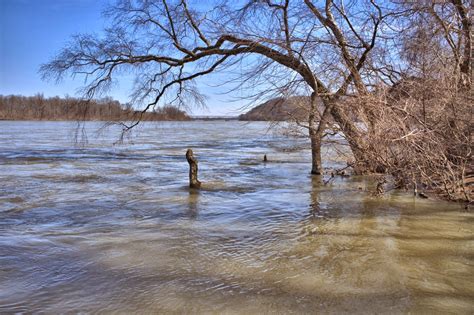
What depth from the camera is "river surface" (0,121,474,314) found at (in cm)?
491

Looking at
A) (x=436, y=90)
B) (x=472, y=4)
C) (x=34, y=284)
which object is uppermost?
(x=472, y=4)

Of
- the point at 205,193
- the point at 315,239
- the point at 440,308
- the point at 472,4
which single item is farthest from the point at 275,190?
the point at 440,308

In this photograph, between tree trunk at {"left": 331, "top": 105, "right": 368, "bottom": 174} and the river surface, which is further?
tree trunk at {"left": 331, "top": 105, "right": 368, "bottom": 174}

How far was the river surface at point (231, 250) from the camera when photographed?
4910 millimetres

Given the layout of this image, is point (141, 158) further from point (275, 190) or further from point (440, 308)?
point (440, 308)

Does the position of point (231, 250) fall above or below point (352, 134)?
below

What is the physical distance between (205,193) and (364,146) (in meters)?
4.54

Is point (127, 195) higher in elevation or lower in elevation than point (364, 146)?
lower

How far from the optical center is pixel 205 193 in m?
12.2

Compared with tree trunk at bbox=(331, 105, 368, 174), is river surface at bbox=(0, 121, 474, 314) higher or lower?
lower

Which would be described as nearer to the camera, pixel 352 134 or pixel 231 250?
pixel 231 250

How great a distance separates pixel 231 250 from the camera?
22.5ft

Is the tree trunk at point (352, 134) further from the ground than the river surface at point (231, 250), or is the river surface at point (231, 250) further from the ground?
the tree trunk at point (352, 134)

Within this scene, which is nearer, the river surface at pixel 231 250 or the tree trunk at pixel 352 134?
the river surface at pixel 231 250
